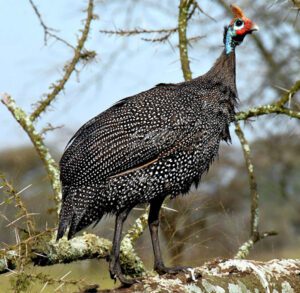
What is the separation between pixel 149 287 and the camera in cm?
362

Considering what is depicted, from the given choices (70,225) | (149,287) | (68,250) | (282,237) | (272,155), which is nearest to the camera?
(149,287)

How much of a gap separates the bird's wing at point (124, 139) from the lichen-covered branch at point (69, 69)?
5.27 ft

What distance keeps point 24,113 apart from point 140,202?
186 centimetres

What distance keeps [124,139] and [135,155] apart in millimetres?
117

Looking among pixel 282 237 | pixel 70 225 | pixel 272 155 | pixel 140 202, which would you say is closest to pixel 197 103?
pixel 140 202

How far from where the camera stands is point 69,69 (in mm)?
6164

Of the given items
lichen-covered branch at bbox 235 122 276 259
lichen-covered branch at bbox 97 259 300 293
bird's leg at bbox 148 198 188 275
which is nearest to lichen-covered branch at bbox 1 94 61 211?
bird's leg at bbox 148 198 188 275

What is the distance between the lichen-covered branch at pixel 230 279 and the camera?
3666 mm

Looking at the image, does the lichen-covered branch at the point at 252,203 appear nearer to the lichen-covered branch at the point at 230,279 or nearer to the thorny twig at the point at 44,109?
the thorny twig at the point at 44,109

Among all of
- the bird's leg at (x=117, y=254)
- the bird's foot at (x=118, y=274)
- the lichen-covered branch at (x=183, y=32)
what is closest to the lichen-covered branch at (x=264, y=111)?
the lichen-covered branch at (x=183, y=32)

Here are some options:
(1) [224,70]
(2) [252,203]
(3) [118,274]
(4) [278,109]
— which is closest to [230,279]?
(3) [118,274]

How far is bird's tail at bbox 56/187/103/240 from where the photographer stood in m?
4.29

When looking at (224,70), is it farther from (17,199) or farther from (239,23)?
(17,199)

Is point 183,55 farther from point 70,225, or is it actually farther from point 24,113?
point 70,225
